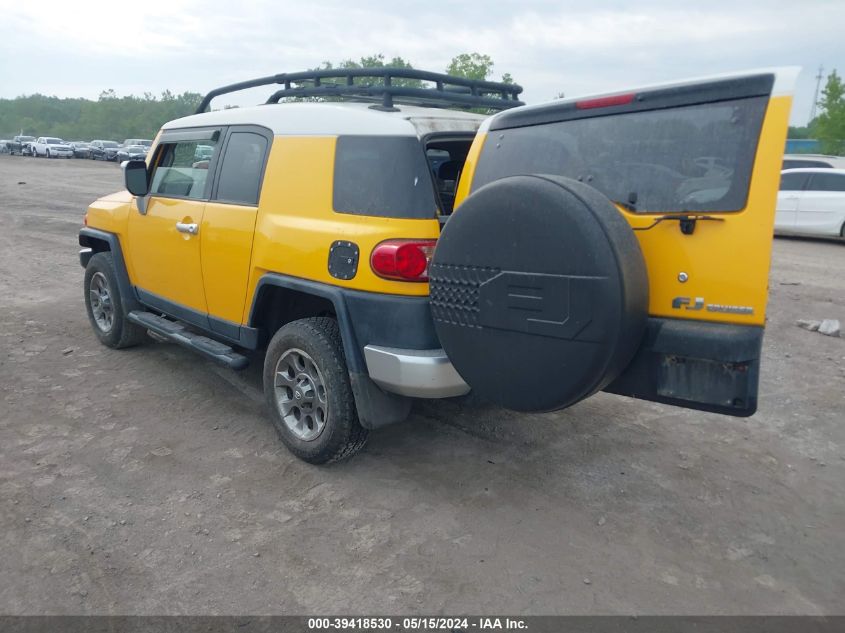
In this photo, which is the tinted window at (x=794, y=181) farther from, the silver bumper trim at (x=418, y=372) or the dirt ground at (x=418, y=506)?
the silver bumper trim at (x=418, y=372)

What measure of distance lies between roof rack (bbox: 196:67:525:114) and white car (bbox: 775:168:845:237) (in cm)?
1035

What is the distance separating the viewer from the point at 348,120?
11.8 ft

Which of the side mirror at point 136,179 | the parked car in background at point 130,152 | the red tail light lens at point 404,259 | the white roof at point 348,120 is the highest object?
the parked car in background at point 130,152

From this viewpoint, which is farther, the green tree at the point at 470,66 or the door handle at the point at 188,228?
the green tree at the point at 470,66

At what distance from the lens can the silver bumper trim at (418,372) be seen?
10.7ft

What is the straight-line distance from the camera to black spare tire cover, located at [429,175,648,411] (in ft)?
8.45

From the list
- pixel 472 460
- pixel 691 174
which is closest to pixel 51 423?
pixel 472 460

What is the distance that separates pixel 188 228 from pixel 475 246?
2.42 meters

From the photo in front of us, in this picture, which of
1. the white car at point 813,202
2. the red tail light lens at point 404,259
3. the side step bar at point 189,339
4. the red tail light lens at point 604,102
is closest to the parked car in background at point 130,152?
the white car at point 813,202

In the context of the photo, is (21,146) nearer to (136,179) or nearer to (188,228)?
(136,179)

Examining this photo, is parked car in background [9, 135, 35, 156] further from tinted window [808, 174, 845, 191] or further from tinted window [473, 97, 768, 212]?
tinted window [473, 97, 768, 212]

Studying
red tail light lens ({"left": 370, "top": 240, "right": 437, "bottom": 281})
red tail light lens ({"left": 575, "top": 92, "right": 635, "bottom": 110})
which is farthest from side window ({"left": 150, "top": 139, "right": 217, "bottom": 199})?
red tail light lens ({"left": 575, "top": 92, "right": 635, "bottom": 110})

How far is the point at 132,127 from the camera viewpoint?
94.2 metres

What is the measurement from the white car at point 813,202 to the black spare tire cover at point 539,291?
12020 mm
